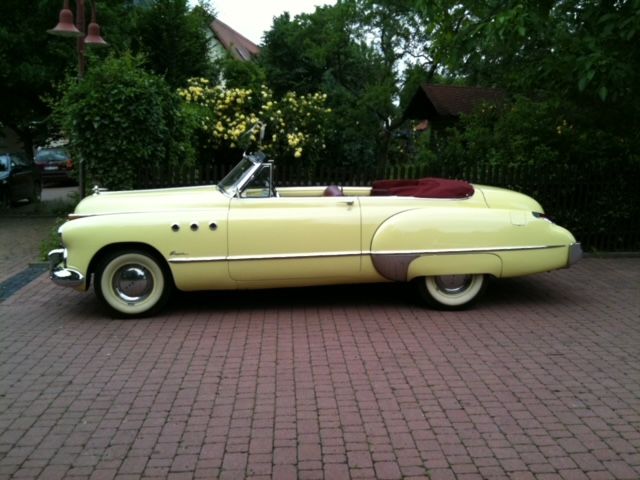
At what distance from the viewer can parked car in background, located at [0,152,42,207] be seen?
15703 mm

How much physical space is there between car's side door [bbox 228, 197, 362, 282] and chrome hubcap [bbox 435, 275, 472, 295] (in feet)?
2.84

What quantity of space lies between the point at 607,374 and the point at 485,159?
7.48 meters

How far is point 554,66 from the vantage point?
859 centimetres

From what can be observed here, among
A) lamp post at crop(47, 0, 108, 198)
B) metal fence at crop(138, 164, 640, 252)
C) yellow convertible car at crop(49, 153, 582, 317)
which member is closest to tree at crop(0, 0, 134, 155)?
lamp post at crop(47, 0, 108, 198)

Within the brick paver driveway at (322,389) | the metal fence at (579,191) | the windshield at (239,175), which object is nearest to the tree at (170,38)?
the metal fence at (579,191)

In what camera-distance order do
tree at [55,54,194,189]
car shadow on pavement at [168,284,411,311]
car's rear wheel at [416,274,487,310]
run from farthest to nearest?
tree at [55,54,194,189], car shadow on pavement at [168,284,411,311], car's rear wheel at [416,274,487,310]

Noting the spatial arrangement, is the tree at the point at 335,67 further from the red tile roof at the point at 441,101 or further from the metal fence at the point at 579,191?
the metal fence at the point at 579,191

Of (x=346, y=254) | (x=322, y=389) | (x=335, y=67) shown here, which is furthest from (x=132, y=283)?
(x=335, y=67)

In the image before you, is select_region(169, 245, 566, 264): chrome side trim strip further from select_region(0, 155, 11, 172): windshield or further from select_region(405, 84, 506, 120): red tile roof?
select_region(405, 84, 506, 120): red tile roof

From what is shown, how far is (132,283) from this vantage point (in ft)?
20.2

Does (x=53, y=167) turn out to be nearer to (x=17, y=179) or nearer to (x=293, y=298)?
(x=17, y=179)

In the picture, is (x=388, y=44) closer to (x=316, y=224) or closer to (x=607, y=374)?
(x=316, y=224)

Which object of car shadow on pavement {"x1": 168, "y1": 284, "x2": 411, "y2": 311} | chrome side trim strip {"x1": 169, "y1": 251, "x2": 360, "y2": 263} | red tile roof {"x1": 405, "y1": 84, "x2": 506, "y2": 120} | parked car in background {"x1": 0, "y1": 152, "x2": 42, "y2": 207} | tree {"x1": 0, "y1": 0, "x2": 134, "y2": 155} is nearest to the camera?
chrome side trim strip {"x1": 169, "y1": 251, "x2": 360, "y2": 263}

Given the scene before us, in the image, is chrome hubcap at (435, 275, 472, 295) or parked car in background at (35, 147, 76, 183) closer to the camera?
chrome hubcap at (435, 275, 472, 295)
